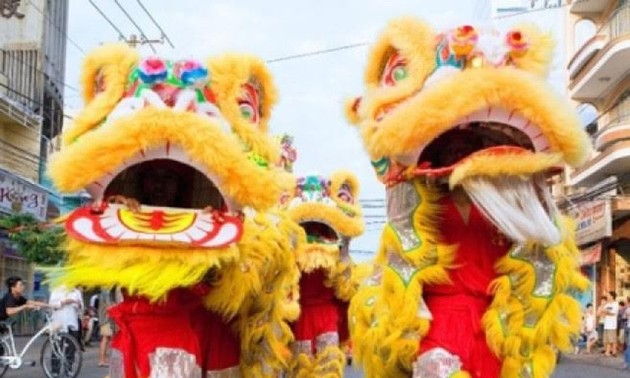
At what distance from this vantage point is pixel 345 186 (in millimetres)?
9383

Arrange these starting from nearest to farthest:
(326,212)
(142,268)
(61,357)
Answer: (142,268)
(326,212)
(61,357)

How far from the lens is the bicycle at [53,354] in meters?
12.2

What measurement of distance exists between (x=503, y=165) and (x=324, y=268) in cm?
445

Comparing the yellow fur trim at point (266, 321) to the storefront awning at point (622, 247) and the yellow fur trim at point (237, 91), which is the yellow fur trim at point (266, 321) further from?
the storefront awning at point (622, 247)

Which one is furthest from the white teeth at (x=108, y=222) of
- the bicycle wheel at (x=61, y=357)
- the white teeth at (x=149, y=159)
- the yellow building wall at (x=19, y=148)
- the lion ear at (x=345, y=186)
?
the yellow building wall at (x=19, y=148)

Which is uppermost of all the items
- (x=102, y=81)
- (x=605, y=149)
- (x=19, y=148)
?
(x=605, y=149)

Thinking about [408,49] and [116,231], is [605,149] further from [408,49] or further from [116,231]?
[116,231]

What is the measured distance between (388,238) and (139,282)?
1189mm

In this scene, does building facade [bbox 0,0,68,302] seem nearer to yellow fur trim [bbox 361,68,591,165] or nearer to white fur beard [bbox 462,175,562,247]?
yellow fur trim [bbox 361,68,591,165]

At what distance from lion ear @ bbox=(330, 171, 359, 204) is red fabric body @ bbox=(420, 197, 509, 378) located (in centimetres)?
461

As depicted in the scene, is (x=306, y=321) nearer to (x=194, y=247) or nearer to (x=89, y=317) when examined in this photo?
(x=194, y=247)

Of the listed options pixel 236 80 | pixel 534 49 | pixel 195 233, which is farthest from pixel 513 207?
pixel 236 80

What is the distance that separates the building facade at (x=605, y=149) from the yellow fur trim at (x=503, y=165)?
804 inches

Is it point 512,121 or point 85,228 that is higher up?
point 512,121
